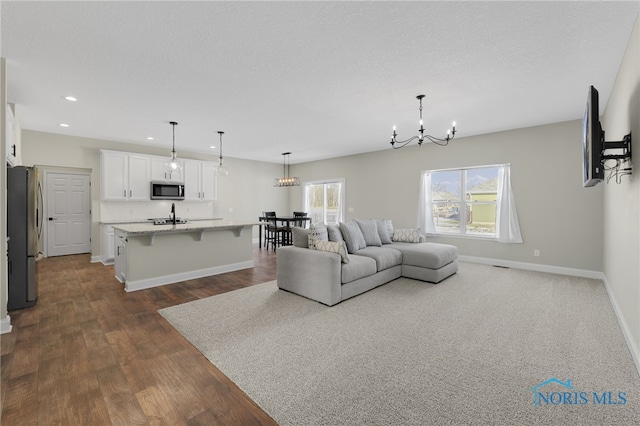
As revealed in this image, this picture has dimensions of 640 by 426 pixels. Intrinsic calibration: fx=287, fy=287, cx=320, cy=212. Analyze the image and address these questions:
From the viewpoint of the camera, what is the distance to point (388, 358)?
7.46 ft

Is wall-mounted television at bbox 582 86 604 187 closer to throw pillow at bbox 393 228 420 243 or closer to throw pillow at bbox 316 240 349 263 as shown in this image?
throw pillow at bbox 316 240 349 263

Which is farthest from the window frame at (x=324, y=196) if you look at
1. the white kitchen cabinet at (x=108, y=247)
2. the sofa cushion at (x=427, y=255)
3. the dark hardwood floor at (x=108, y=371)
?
the dark hardwood floor at (x=108, y=371)

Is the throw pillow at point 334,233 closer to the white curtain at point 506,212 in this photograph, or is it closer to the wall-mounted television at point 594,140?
the wall-mounted television at point 594,140

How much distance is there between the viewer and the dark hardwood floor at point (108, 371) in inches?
66.1

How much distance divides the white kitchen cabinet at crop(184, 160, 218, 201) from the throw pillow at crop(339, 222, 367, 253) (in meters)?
4.79

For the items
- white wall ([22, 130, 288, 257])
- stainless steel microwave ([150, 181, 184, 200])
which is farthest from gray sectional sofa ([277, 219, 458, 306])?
white wall ([22, 130, 288, 257])

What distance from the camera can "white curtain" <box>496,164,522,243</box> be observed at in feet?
17.5

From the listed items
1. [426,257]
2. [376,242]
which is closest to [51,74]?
[376,242]

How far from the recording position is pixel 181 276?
4555 mm

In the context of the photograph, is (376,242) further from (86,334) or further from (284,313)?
(86,334)

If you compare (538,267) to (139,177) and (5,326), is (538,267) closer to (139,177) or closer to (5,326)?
(5,326)

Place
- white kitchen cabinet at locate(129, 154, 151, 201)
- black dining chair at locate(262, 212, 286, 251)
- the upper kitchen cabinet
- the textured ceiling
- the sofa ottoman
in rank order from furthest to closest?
black dining chair at locate(262, 212, 286, 251) < white kitchen cabinet at locate(129, 154, 151, 201) < the upper kitchen cabinet < the sofa ottoman < the textured ceiling

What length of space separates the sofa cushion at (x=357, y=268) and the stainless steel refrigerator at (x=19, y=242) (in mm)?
3688

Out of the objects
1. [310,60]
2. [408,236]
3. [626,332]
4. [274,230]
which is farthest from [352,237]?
[274,230]
